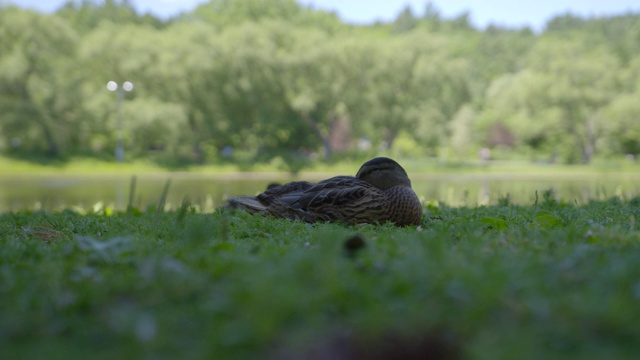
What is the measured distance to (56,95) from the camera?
39469 millimetres

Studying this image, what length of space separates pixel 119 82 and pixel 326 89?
16.5 m

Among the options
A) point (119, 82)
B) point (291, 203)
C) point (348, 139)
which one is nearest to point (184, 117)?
point (119, 82)

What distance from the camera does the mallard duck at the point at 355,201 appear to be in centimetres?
530

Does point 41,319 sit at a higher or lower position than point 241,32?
lower

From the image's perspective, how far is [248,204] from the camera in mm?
6070

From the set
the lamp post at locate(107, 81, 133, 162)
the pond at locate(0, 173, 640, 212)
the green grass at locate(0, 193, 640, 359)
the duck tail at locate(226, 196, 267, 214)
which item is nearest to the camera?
the green grass at locate(0, 193, 640, 359)

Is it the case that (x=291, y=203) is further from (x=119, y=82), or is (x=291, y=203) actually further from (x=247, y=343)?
(x=119, y=82)

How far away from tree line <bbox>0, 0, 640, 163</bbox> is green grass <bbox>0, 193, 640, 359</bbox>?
39.4 metres

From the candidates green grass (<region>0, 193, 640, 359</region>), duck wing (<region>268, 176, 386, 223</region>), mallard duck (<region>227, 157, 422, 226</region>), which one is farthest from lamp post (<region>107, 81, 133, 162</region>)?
green grass (<region>0, 193, 640, 359</region>)

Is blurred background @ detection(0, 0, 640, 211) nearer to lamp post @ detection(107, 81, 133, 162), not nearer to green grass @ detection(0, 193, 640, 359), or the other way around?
lamp post @ detection(107, 81, 133, 162)

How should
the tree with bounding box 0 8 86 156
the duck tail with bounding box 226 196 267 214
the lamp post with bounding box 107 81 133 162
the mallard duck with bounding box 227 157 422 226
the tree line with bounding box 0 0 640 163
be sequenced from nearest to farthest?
the mallard duck with bounding box 227 157 422 226
the duck tail with bounding box 226 196 267 214
the tree with bounding box 0 8 86 156
the tree line with bounding box 0 0 640 163
the lamp post with bounding box 107 81 133 162

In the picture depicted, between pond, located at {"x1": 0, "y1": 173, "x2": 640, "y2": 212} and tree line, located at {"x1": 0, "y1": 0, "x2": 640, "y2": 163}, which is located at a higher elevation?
tree line, located at {"x1": 0, "y1": 0, "x2": 640, "y2": 163}

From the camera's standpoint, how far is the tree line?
40688 mm

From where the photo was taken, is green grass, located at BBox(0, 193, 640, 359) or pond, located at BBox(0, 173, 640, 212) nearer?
green grass, located at BBox(0, 193, 640, 359)
